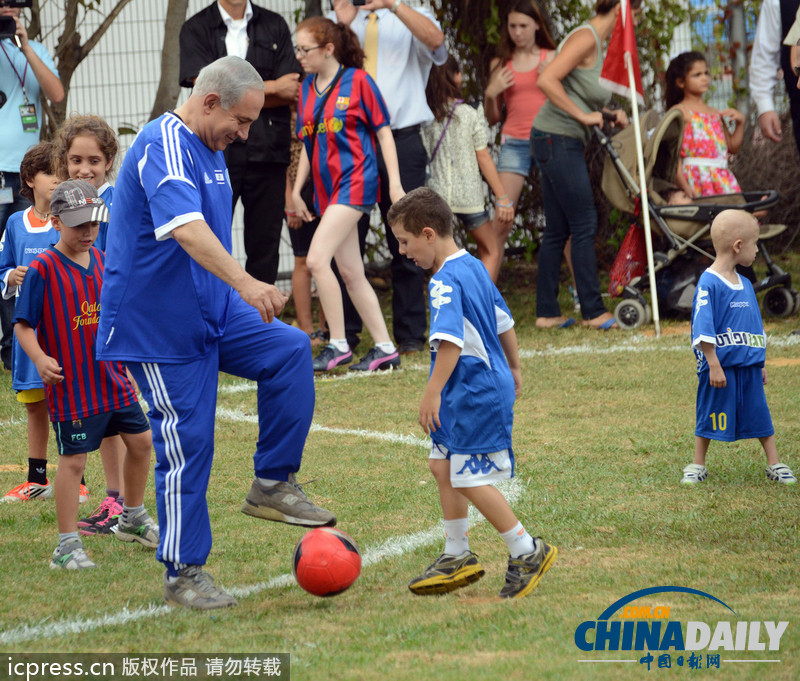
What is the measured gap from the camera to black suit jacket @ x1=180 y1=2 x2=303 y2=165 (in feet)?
27.8

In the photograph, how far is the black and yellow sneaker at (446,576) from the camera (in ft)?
12.4

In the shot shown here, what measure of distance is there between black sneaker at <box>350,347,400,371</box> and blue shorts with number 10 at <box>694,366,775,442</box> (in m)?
3.19

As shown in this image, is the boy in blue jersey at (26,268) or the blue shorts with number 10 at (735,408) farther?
the boy in blue jersey at (26,268)

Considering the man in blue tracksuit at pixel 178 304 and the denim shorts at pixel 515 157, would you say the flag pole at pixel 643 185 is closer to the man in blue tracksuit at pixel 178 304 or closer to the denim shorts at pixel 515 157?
the denim shorts at pixel 515 157

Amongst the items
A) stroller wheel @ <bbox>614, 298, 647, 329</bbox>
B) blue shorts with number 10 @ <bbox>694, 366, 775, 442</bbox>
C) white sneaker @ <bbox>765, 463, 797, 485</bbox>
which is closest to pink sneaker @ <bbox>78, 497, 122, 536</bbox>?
blue shorts with number 10 @ <bbox>694, 366, 775, 442</bbox>

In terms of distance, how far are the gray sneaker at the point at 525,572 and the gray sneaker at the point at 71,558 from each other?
162cm

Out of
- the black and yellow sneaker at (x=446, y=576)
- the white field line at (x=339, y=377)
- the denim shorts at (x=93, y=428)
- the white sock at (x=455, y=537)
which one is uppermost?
the denim shorts at (x=93, y=428)

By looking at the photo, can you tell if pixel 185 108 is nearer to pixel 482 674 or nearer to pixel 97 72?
pixel 482 674

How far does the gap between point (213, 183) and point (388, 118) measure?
167 inches

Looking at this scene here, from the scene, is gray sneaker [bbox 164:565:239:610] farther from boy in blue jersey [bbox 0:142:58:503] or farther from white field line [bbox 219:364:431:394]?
white field line [bbox 219:364:431:394]

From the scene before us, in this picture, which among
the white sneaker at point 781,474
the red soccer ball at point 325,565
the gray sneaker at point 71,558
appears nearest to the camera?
the red soccer ball at point 325,565

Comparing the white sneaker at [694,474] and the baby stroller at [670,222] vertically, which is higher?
the baby stroller at [670,222]

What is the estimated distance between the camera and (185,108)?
384 centimetres

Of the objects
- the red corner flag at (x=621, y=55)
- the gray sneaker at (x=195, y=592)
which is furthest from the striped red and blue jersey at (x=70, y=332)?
the red corner flag at (x=621, y=55)
